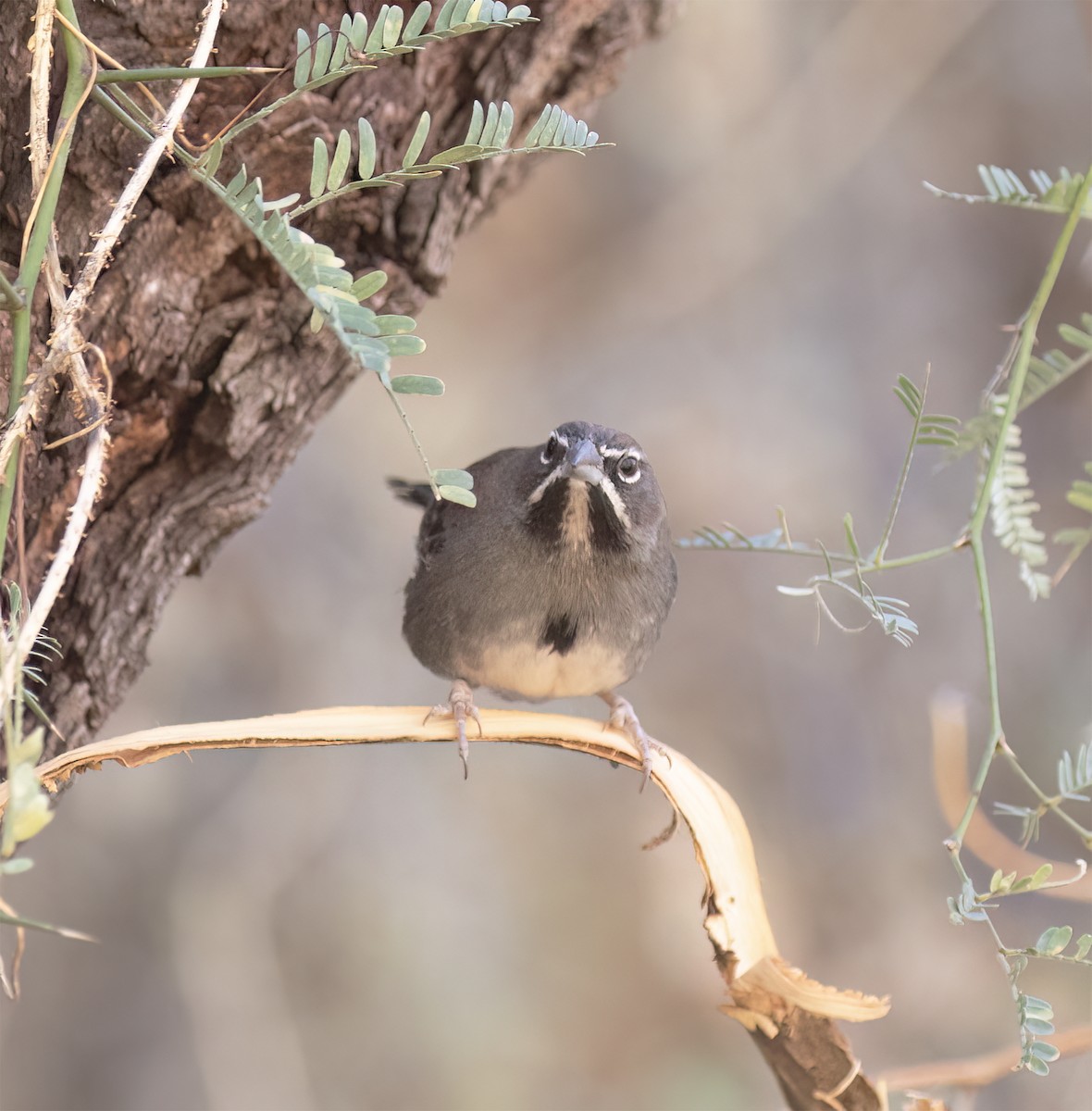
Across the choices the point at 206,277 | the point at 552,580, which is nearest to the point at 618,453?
the point at 552,580

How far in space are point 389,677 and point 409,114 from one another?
12.6 ft

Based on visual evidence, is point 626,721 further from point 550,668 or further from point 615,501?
point 615,501

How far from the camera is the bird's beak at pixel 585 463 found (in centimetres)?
302

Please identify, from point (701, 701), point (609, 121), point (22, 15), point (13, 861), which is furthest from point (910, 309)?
point (13, 861)

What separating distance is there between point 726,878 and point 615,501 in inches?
49.3

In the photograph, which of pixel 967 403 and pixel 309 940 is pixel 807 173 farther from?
pixel 309 940

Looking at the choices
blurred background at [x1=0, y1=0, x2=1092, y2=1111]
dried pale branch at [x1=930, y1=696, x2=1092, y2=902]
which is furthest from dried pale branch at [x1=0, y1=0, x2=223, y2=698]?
blurred background at [x1=0, y1=0, x2=1092, y2=1111]

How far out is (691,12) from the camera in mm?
6180

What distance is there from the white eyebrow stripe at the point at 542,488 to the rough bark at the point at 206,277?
59cm

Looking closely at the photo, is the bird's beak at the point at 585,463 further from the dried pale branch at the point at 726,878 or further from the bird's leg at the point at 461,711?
the dried pale branch at the point at 726,878

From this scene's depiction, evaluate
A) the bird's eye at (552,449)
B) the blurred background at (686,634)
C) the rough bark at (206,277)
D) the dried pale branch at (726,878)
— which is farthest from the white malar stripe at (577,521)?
the blurred background at (686,634)

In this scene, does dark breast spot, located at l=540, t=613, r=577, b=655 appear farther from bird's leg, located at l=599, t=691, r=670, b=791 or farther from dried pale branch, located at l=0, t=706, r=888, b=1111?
dried pale branch, located at l=0, t=706, r=888, b=1111

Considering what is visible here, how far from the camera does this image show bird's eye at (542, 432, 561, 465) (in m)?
3.15

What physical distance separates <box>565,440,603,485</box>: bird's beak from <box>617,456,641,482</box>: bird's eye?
0.13 metres
